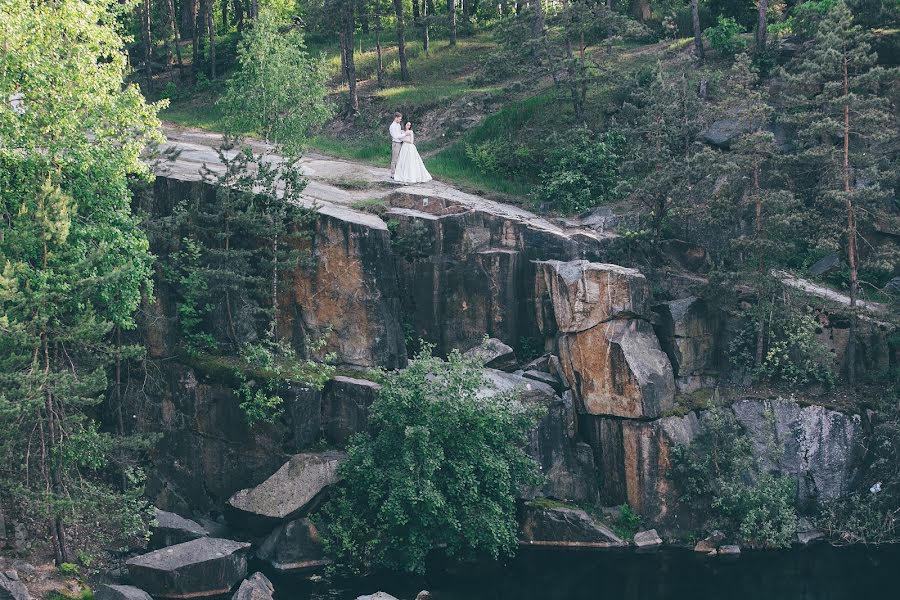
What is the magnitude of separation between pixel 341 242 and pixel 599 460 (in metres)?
10.4

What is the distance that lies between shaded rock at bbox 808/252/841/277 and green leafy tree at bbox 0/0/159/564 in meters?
22.0

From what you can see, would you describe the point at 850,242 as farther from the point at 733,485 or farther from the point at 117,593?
the point at 117,593

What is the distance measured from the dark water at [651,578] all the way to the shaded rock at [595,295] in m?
7.05

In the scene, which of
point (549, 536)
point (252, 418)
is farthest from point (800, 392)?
point (252, 418)

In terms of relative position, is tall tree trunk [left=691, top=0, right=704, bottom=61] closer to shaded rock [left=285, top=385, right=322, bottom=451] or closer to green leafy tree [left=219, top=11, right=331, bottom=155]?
green leafy tree [left=219, top=11, right=331, bottom=155]

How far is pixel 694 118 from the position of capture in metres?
37.6

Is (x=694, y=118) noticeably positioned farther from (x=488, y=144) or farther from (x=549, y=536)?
(x=549, y=536)

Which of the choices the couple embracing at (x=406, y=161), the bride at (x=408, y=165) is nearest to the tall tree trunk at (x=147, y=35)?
the couple embracing at (x=406, y=161)

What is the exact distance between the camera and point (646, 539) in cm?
3256

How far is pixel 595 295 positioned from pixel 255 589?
13.4m

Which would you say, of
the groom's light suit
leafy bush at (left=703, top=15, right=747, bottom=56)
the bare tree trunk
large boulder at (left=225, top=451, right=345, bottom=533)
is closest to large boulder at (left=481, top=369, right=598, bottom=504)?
large boulder at (left=225, top=451, right=345, bottom=533)

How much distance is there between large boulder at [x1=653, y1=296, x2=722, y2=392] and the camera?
34438 mm

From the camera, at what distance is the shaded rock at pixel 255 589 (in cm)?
2773

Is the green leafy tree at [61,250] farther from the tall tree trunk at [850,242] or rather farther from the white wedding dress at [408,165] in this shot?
the tall tree trunk at [850,242]
